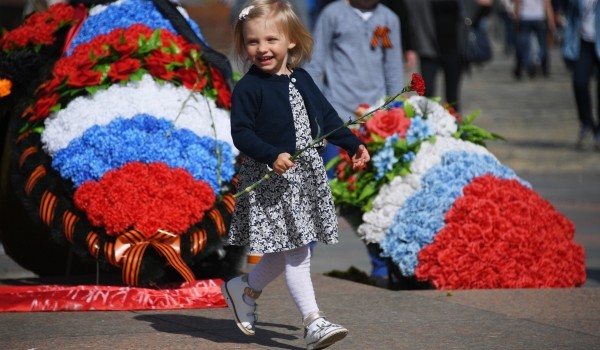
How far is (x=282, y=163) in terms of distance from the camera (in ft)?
16.3

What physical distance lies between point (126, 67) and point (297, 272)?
197 cm

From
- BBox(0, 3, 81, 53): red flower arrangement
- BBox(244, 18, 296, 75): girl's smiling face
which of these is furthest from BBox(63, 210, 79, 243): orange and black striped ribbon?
BBox(244, 18, 296, 75): girl's smiling face

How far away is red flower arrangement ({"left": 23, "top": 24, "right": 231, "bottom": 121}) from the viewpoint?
21.8ft

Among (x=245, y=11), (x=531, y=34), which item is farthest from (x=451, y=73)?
(x=531, y=34)

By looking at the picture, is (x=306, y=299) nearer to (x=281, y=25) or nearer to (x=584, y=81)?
(x=281, y=25)

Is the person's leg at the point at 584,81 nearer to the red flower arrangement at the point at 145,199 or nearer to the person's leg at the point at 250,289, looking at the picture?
the red flower arrangement at the point at 145,199

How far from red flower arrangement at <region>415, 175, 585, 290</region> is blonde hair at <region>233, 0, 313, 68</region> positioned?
5.66 feet

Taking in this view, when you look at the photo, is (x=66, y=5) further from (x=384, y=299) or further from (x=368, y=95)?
(x=384, y=299)

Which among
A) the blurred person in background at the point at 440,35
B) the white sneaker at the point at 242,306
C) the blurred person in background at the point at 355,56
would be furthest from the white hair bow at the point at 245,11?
the blurred person in background at the point at 440,35

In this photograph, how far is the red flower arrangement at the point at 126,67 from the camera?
262 inches

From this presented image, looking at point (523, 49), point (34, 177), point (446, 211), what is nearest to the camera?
point (34, 177)

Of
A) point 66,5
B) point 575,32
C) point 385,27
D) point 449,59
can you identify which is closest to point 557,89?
point 575,32

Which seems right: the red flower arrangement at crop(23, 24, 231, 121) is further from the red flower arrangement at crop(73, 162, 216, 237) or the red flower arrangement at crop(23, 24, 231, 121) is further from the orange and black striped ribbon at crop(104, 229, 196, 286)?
the orange and black striped ribbon at crop(104, 229, 196, 286)

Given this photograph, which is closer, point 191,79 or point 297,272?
point 297,272
